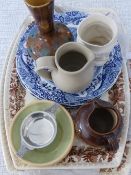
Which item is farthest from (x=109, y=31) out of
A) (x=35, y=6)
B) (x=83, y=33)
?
(x=35, y=6)

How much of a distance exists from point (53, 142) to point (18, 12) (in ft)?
1.30

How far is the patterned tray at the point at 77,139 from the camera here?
75 cm

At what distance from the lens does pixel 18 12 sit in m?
1.00

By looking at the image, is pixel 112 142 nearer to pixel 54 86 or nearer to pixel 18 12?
pixel 54 86

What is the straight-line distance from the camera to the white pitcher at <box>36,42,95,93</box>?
71cm

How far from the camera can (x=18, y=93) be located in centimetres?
82

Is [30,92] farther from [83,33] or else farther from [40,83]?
[83,33]

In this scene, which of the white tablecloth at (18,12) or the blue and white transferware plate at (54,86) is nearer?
the blue and white transferware plate at (54,86)

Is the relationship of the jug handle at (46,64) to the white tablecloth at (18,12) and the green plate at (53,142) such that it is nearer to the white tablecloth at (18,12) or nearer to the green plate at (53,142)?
the green plate at (53,142)

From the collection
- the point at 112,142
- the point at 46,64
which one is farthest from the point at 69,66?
the point at 112,142

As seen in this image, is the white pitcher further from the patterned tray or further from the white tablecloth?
the white tablecloth

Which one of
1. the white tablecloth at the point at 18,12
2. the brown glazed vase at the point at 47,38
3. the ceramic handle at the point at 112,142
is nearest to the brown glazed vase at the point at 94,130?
the ceramic handle at the point at 112,142

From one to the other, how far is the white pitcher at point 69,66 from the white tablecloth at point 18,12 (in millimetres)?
251

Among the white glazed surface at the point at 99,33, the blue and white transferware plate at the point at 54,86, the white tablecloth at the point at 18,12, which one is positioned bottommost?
the blue and white transferware plate at the point at 54,86
